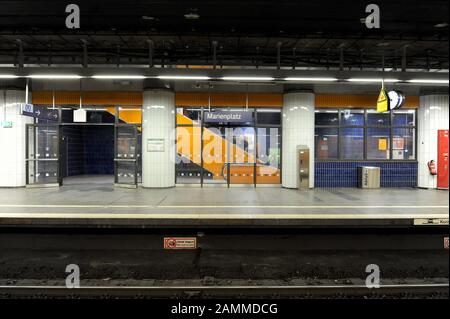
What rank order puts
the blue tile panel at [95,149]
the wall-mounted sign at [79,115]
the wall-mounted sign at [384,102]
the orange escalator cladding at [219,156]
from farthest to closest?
the blue tile panel at [95,149] < the orange escalator cladding at [219,156] < the wall-mounted sign at [79,115] < the wall-mounted sign at [384,102]

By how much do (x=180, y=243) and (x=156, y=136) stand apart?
5754 mm

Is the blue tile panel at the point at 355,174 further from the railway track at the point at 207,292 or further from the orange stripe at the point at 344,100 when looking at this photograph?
the railway track at the point at 207,292

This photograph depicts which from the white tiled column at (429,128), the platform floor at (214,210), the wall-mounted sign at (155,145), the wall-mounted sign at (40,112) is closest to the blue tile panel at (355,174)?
the white tiled column at (429,128)

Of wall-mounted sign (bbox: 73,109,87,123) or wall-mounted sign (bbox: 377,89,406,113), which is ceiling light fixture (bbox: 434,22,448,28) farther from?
wall-mounted sign (bbox: 73,109,87,123)

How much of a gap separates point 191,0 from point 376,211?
5448mm

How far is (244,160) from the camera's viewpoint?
11281mm

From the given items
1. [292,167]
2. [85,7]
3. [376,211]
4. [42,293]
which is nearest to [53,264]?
[42,293]

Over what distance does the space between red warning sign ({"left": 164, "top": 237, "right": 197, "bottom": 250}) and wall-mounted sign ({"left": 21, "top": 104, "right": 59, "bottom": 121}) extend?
610cm

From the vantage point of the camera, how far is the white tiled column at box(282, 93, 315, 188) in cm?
1086

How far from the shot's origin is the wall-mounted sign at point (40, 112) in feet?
28.9

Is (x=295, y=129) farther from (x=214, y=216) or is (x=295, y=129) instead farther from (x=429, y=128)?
(x=214, y=216)

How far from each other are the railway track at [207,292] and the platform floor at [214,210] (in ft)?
4.22
